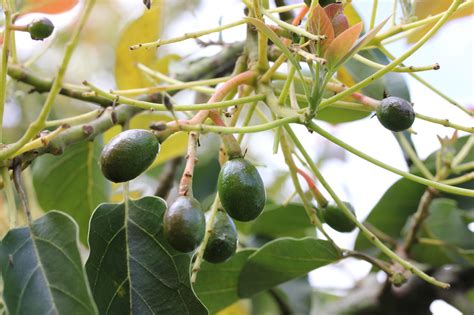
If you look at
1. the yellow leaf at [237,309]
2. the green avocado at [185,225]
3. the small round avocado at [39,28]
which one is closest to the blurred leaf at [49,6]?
the small round avocado at [39,28]

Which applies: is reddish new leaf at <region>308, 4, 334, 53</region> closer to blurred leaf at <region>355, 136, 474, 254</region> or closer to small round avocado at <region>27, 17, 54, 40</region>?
small round avocado at <region>27, 17, 54, 40</region>

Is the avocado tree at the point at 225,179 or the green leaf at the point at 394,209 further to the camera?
the green leaf at the point at 394,209

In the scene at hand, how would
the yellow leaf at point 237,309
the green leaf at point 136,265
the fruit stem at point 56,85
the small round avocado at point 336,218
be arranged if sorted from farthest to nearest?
1. the yellow leaf at point 237,309
2. the small round avocado at point 336,218
3. the green leaf at point 136,265
4. the fruit stem at point 56,85

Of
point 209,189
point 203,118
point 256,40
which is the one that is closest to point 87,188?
point 209,189

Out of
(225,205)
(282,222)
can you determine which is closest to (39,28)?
(225,205)

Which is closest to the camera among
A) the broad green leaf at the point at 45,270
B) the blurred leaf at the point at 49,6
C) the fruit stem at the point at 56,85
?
the fruit stem at the point at 56,85

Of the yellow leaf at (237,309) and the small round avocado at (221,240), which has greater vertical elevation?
the small round avocado at (221,240)

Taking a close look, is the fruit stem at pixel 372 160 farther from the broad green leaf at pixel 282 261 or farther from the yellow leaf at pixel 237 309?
the yellow leaf at pixel 237 309
